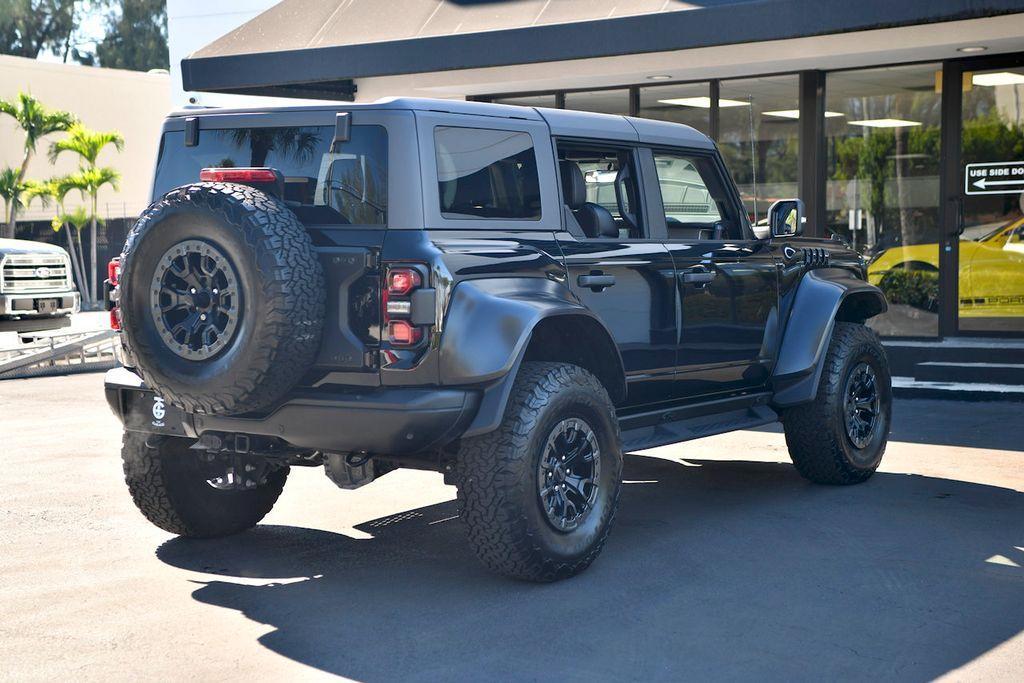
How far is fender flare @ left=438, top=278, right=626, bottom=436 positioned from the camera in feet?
16.7

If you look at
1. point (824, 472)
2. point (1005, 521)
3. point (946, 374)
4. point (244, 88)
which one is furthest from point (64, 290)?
point (1005, 521)

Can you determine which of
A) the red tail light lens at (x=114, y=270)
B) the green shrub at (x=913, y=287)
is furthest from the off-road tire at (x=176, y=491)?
the green shrub at (x=913, y=287)

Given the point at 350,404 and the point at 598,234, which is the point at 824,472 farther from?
the point at 350,404

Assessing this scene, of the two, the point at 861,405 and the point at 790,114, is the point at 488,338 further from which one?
the point at 790,114

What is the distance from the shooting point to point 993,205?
12.9m

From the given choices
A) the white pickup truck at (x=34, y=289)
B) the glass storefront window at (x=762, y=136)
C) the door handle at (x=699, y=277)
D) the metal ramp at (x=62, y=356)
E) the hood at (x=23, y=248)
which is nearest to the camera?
the door handle at (x=699, y=277)

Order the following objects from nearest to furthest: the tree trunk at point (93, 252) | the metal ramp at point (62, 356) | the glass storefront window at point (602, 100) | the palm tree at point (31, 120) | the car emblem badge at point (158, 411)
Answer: the car emblem badge at point (158, 411), the metal ramp at point (62, 356), the glass storefront window at point (602, 100), the tree trunk at point (93, 252), the palm tree at point (31, 120)

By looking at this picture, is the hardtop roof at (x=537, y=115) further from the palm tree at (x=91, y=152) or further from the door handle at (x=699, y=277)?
the palm tree at (x=91, y=152)

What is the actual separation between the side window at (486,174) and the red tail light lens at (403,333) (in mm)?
548

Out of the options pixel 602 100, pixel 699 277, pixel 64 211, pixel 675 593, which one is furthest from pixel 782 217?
pixel 64 211

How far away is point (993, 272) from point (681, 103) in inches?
160

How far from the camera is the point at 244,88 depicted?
15.1 metres

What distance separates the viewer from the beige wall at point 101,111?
33281mm

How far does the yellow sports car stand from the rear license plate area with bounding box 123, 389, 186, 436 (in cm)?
960
